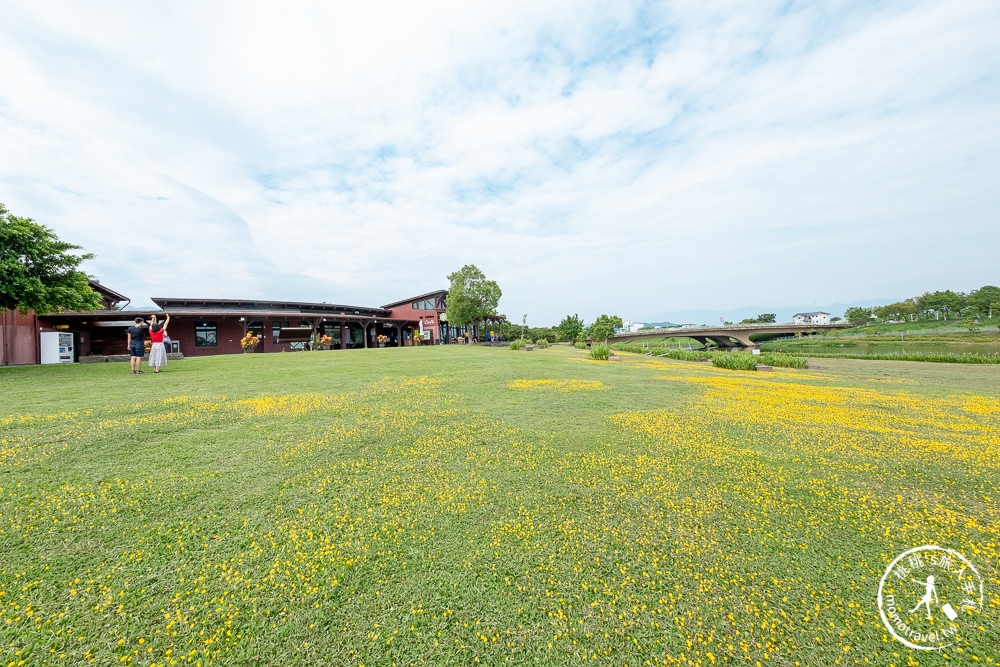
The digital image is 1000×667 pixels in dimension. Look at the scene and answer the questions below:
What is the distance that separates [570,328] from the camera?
224ft

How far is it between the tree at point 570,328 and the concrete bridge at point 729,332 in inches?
299

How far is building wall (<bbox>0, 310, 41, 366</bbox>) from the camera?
1862 centimetres

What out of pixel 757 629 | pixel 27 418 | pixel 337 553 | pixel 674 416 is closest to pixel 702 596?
pixel 757 629

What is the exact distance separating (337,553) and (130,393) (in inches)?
381

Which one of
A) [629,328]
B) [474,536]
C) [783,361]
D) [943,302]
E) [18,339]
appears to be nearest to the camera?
[474,536]

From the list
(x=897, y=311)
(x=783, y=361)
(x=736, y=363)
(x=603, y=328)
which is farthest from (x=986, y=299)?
(x=736, y=363)

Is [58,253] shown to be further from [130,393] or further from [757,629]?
[757,629]

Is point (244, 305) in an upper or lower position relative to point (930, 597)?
upper

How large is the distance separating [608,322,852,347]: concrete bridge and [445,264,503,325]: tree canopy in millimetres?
26323

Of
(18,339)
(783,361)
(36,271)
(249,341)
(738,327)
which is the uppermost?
(36,271)

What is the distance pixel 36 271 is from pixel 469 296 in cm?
3304

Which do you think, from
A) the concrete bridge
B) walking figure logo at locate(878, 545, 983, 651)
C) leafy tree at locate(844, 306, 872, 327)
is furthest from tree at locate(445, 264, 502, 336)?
leafy tree at locate(844, 306, 872, 327)

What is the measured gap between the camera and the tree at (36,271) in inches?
448

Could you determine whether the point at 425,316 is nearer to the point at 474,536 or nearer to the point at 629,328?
the point at 474,536
